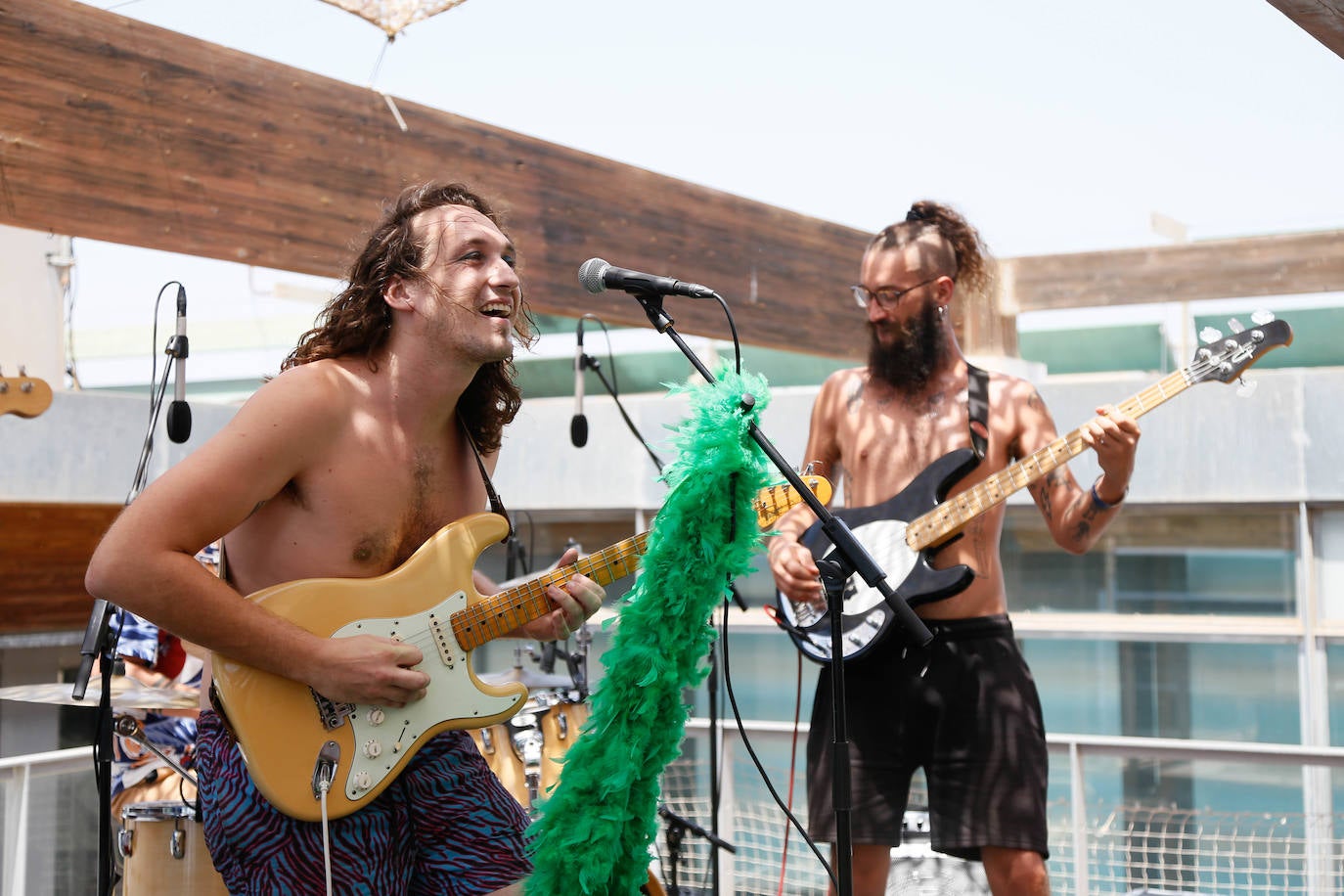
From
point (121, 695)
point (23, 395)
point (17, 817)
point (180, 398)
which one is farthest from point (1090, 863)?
point (23, 395)

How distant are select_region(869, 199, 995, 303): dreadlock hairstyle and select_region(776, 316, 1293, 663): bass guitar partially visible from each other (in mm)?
587

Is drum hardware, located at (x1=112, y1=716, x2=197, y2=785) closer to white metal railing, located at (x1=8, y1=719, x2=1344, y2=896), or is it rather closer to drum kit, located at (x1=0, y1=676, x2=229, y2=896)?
drum kit, located at (x1=0, y1=676, x2=229, y2=896)

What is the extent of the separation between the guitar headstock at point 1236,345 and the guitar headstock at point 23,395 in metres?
4.00

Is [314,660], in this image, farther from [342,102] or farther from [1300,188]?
[1300,188]

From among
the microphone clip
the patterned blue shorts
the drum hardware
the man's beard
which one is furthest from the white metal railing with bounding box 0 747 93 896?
the man's beard

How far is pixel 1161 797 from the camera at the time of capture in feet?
18.7

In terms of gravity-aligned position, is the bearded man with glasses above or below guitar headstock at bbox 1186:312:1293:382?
below

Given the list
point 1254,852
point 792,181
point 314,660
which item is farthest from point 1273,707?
point 314,660

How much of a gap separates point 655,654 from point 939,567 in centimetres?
143

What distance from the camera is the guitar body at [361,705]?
2.13 m

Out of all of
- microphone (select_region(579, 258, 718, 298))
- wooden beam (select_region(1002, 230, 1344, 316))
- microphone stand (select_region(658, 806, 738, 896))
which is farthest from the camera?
wooden beam (select_region(1002, 230, 1344, 316))

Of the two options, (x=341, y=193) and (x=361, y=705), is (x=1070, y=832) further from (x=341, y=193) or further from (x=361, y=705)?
(x=341, y=193)

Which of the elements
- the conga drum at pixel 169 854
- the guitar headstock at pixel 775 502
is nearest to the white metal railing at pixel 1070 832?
the conga drum at pixel 169 854

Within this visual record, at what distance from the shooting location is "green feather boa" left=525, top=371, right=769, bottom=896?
193 cm
